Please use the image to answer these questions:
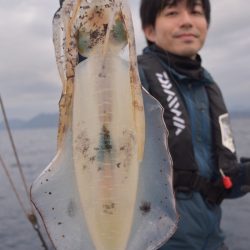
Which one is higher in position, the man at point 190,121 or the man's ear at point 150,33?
the man's ear at point 150,33

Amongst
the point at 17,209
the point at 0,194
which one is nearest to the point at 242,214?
the point at 17,209

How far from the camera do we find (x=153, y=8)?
10.4ft

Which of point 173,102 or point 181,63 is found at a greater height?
point 181,63

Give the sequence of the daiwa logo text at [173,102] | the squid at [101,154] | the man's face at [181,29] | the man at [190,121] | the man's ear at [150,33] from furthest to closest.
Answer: the man's ear at [150,33] < the man's face at [181,29] < the daiwa logo text at [173,102] < the man at [190,121] < the squid at [101,154]

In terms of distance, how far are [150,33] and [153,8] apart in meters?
Result: 0.23

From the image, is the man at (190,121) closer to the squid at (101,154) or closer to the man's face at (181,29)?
the man's face at (181,29)

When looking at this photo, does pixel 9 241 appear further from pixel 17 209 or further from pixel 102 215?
pixel 102 215

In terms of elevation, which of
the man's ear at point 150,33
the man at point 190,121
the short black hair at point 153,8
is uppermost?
the short black hair at point 153,8

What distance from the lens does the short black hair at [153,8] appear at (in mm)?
3083

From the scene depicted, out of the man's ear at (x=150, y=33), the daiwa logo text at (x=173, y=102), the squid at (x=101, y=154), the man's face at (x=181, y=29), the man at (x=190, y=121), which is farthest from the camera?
the man's ear at (x=150, y=33)

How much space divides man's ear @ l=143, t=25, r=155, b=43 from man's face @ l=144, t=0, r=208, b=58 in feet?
0.27

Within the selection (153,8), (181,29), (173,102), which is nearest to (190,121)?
(173,102)

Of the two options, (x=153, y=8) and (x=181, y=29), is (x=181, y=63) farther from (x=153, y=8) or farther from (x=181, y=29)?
(x=153, y=8)

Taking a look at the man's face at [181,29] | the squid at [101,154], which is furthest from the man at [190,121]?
the squid at [101,154]
